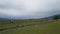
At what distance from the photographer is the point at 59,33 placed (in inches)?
510
